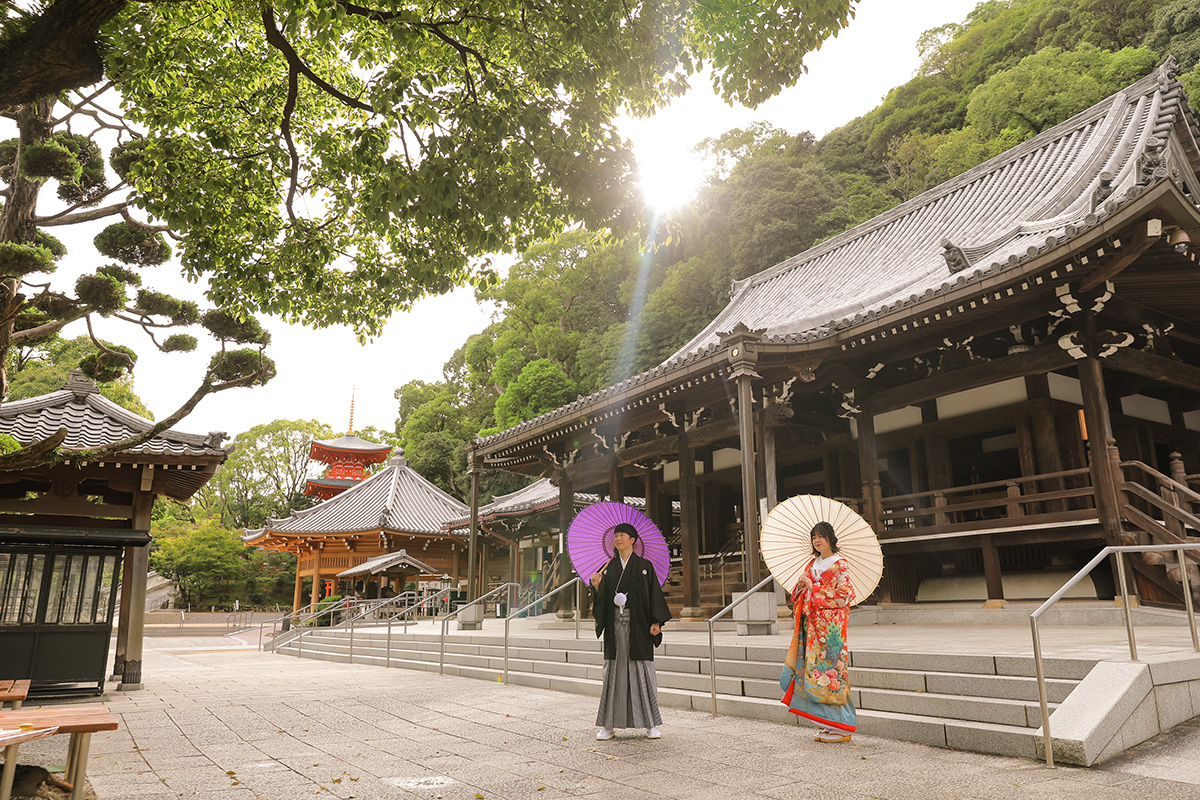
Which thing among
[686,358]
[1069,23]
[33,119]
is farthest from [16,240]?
[1069,23]

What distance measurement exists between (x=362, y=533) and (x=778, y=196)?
22.0 metres

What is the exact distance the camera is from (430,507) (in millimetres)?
30031

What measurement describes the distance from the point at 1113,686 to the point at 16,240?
979 centimetres

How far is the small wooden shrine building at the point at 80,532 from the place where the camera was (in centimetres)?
842

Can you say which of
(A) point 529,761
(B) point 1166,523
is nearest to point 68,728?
(A) point 529,761

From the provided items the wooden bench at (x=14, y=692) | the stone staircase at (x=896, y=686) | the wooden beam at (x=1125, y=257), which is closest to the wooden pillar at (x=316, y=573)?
the stone staircase at (x=896, y=686)

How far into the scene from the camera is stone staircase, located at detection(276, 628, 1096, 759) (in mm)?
4539

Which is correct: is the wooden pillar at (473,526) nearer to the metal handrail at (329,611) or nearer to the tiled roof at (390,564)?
the metal handrail at (329,611)

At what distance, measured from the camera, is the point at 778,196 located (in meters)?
31.3

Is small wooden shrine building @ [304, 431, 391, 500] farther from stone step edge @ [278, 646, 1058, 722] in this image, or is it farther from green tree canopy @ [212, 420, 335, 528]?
stone step edge @ [278, 646, 1058, 722]

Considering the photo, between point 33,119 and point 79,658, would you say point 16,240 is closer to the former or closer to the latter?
point 33,119

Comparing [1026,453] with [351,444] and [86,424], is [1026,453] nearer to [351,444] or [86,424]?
[86,424]

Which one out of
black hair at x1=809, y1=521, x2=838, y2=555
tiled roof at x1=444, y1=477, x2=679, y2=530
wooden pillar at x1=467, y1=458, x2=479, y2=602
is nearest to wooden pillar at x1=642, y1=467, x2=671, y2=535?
wooden pillar at x1=467, y1=458, x2=479, y2=602

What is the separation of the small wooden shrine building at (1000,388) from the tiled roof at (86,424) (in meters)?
5.79
